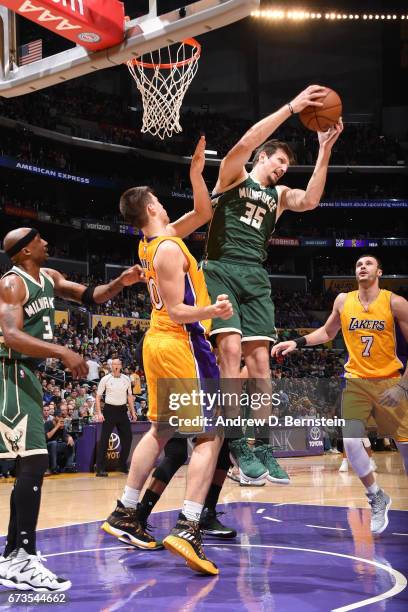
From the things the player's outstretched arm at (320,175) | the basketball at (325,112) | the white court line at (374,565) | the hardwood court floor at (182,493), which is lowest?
the hardwood court floor at (182,493)

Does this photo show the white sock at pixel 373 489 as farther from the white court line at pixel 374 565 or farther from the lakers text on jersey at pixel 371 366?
the white court line at pixel 374 565

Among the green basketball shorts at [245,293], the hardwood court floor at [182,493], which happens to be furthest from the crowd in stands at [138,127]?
the green basketball shorts at [245,293]

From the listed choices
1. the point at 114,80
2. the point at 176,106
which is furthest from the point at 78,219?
the point at 176,106

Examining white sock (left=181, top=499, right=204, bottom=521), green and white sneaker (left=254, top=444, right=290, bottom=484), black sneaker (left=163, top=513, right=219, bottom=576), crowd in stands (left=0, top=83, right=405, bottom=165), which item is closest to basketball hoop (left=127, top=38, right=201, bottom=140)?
green and white sneaker (left=254, top=444, right=290, bottom=484)

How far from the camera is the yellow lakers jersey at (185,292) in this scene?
5086 millimetres

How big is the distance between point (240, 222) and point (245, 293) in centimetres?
54

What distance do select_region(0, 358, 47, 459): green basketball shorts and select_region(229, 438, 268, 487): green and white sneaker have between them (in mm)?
1456

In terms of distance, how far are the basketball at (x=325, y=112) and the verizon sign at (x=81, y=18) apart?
1630 millimetres

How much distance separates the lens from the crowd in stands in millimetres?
29609

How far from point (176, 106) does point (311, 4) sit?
76.8ft

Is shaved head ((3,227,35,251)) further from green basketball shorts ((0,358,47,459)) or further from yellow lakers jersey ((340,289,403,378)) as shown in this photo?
yellow lakers jersey ((340,289,403,378))

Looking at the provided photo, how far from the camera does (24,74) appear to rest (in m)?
6.23

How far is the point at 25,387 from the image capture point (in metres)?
4.58

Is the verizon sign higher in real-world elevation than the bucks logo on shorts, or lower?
higher
